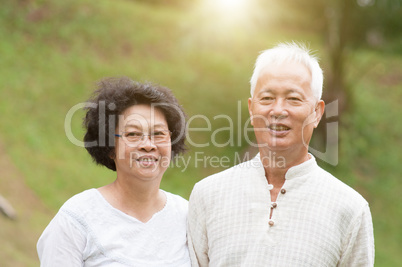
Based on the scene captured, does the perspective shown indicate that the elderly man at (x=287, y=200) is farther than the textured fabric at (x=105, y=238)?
No

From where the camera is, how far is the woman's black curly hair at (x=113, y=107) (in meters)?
2.82

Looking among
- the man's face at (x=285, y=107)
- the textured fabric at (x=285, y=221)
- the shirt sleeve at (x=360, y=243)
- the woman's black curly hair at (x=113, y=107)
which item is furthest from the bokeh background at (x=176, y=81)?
the shirt sleeve at (x=360, y=243)

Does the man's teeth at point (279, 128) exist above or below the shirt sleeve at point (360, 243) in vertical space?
above

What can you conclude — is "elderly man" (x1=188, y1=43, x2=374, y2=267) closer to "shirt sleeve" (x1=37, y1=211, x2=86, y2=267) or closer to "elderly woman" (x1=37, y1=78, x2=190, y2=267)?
"elderly woman" (x1=37, y1=78, x2=190, y2=267)

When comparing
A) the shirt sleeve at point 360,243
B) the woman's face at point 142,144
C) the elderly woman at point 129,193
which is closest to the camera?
the shirt sleeve at point 360,243

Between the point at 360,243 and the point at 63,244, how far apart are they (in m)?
1.32

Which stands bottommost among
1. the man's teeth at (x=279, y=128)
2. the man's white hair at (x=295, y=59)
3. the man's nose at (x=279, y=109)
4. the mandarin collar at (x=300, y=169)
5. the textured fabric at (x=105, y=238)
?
the textured fabric at (x=105, y=238)

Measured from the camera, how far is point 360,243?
2.41 meters

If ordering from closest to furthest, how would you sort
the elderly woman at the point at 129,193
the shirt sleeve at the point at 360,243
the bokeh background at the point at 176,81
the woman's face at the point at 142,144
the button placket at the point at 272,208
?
the shirt sleeve at the point at 360,243
the button placket at the point at 272,208
the elderly woman at the point at 129,193
the woman's face at the point at 142,144
the bokeh background at the point at 176,81

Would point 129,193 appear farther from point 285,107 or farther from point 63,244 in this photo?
point 285,107

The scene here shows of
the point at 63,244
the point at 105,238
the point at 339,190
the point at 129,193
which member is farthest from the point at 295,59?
the point at 63,244

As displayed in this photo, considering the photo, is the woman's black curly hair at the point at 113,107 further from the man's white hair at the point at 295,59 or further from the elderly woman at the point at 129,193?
the man's white hair at the point at 295,59

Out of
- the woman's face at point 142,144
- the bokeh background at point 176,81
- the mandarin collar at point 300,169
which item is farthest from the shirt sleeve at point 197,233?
the bokeh background at point 176,81

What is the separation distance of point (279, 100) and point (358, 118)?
8.83 metres
